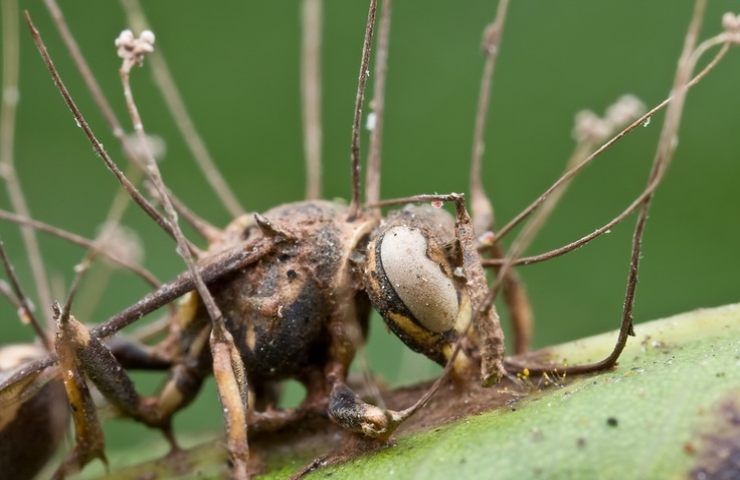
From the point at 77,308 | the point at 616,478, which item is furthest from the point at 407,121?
the point at 616,478

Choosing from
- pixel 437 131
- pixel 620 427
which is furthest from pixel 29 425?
pixel 437 131

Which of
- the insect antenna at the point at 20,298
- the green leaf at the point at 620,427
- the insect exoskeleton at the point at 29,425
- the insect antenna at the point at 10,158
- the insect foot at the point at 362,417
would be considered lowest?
the green leaf at the point at 620,427

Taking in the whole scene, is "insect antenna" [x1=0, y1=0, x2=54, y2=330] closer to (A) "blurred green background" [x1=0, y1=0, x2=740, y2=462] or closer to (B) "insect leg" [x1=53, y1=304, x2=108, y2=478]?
(A) "blurred green background" [x1=0, y1=0, x2=740, y2=462]

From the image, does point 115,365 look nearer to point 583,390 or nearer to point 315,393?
point 315,393

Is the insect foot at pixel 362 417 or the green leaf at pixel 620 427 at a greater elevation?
the insect foot at pixel 362 417

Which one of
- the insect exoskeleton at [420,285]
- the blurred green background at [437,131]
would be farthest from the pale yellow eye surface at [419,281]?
the blurred green background at [437,131]

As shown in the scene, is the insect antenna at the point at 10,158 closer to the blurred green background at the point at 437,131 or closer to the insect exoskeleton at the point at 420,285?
the blurred green background at the point at 437,131
